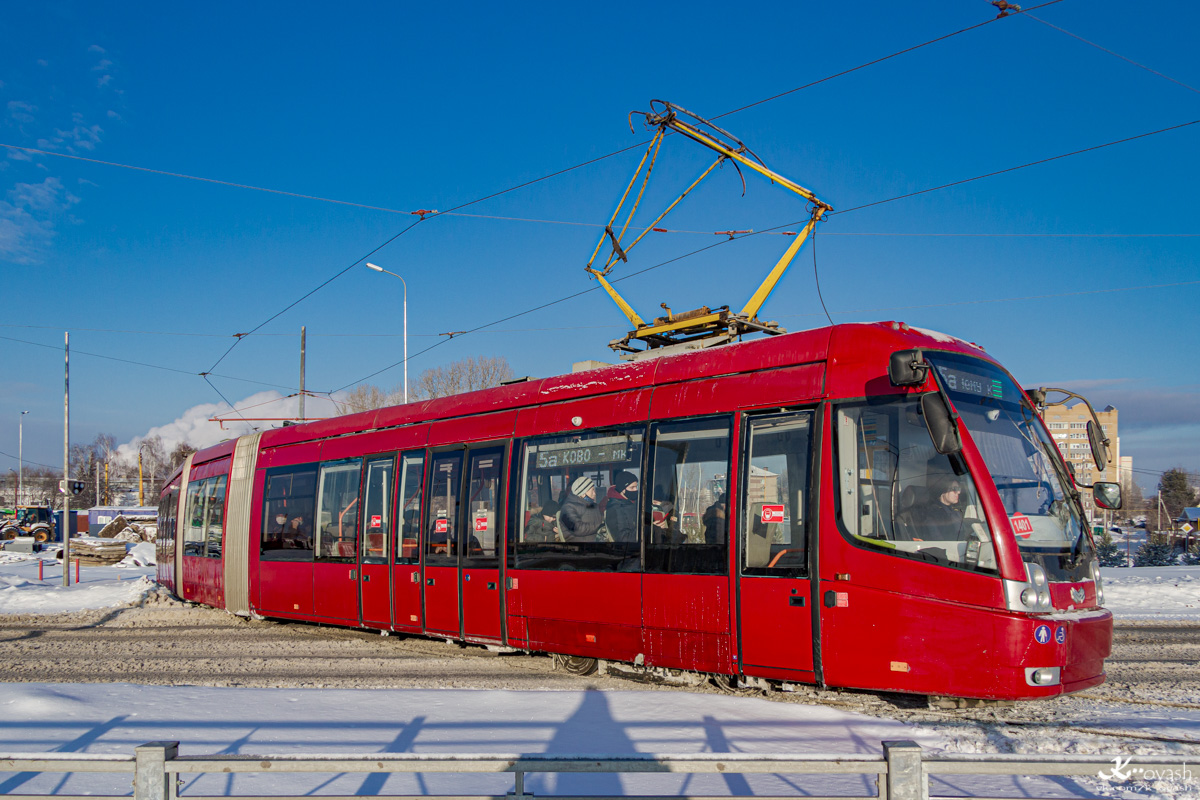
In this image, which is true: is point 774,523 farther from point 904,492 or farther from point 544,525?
point 544,525

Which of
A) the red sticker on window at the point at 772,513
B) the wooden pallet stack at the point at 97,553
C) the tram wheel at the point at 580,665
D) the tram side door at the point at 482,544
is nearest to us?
the red sticker on window at the point at 772,513

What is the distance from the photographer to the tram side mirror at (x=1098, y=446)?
7.86m

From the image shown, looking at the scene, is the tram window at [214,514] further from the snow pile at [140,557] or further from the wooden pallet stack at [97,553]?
the wooden pallet stack at [97,553]

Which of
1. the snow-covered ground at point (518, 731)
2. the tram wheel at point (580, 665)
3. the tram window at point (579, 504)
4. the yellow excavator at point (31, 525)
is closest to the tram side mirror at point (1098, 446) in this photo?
the snow-covered ground at point (518, 731)

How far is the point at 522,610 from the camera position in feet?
32.8

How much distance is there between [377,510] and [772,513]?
22.8ft

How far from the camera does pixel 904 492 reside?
7.00 meters

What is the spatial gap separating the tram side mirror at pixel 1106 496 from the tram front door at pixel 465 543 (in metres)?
6.29

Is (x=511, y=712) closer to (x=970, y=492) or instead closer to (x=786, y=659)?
(x=786, y=659)

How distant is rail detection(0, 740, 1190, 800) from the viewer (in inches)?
125

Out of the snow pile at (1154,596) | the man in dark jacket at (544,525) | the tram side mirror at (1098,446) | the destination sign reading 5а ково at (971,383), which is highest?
the destination sign reading 5а ково at (971,383)

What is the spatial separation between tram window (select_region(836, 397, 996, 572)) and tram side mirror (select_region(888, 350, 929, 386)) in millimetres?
271

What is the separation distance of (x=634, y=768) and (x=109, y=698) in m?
7.46

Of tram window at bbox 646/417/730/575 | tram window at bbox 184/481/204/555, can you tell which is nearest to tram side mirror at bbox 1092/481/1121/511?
tram window at bbox 646/417/730/575
